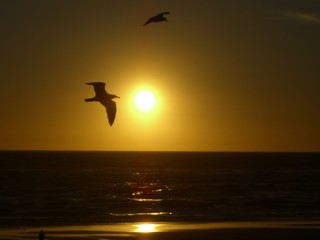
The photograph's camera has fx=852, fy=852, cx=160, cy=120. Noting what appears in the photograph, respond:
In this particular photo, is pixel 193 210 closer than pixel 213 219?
No

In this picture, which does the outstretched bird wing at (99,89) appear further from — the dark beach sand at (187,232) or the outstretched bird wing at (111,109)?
the dark beach sand at (187,232)

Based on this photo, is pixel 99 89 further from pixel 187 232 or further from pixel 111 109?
pixel 187 232

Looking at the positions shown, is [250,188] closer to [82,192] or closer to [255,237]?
[82,192]

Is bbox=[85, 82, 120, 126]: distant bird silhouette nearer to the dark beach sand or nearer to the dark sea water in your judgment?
the dark beach sand

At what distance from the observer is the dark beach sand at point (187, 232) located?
3628cm

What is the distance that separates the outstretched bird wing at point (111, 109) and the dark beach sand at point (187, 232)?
13386mm

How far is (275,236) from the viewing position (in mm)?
36875

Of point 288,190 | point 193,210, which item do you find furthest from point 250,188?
point 193,210

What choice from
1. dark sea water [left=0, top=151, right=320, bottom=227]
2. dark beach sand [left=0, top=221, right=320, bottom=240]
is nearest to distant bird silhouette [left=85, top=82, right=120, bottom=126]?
dark beach sand [left=0, top=221, right=320, bottom=240]

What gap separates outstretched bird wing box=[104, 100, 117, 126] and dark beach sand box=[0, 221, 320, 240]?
43.9 feet

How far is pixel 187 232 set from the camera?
38344 millimetres

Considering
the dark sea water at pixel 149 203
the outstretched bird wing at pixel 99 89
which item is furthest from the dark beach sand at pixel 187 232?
the outstretched bird wing at pixel 99 89

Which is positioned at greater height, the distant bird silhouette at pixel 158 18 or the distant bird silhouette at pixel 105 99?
the distant bird silhouette at pixel 158 18

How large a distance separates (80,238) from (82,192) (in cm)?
3735
